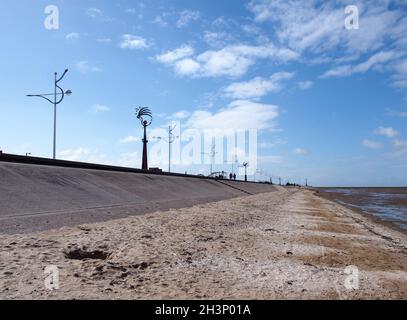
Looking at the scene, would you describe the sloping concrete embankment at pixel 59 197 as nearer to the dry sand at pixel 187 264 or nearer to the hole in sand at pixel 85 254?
the dry sand at pixel 187 264

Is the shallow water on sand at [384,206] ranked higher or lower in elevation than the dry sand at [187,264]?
lower

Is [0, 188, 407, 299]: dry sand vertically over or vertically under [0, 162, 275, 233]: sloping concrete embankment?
under

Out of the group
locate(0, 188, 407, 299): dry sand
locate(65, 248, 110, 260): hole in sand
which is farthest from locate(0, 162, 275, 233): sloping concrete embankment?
locate(65, 248, 110, 260): hole in sand

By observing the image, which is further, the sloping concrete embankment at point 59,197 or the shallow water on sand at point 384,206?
the shallow water on sand at point 384,206

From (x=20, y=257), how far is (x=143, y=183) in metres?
21.5

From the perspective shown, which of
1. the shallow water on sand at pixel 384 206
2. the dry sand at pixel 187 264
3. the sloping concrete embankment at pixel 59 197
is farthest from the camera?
the shallow water on sand at pixel 384 206

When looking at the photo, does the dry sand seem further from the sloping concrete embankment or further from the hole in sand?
the sloping concrete embankment

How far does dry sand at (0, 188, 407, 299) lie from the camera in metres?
6.77

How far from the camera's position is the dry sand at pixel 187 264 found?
677 cm

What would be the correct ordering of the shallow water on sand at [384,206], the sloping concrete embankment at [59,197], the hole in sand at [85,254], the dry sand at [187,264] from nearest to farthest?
the dry sand at [187,264] < the hole in sand at [85,254] < the sloping concrete embankment at [59,197] < the shallow water on sand at [384,206]

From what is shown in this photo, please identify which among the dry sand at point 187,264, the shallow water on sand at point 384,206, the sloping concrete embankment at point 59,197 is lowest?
the shallow water on sand at point 384,206

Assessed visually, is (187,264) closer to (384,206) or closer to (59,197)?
(59,197)

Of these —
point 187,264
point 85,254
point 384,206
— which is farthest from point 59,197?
point 384,206

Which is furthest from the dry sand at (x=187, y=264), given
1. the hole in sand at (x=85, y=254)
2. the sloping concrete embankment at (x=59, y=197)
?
the sloping concrete embankment at (x=59, y=197)
